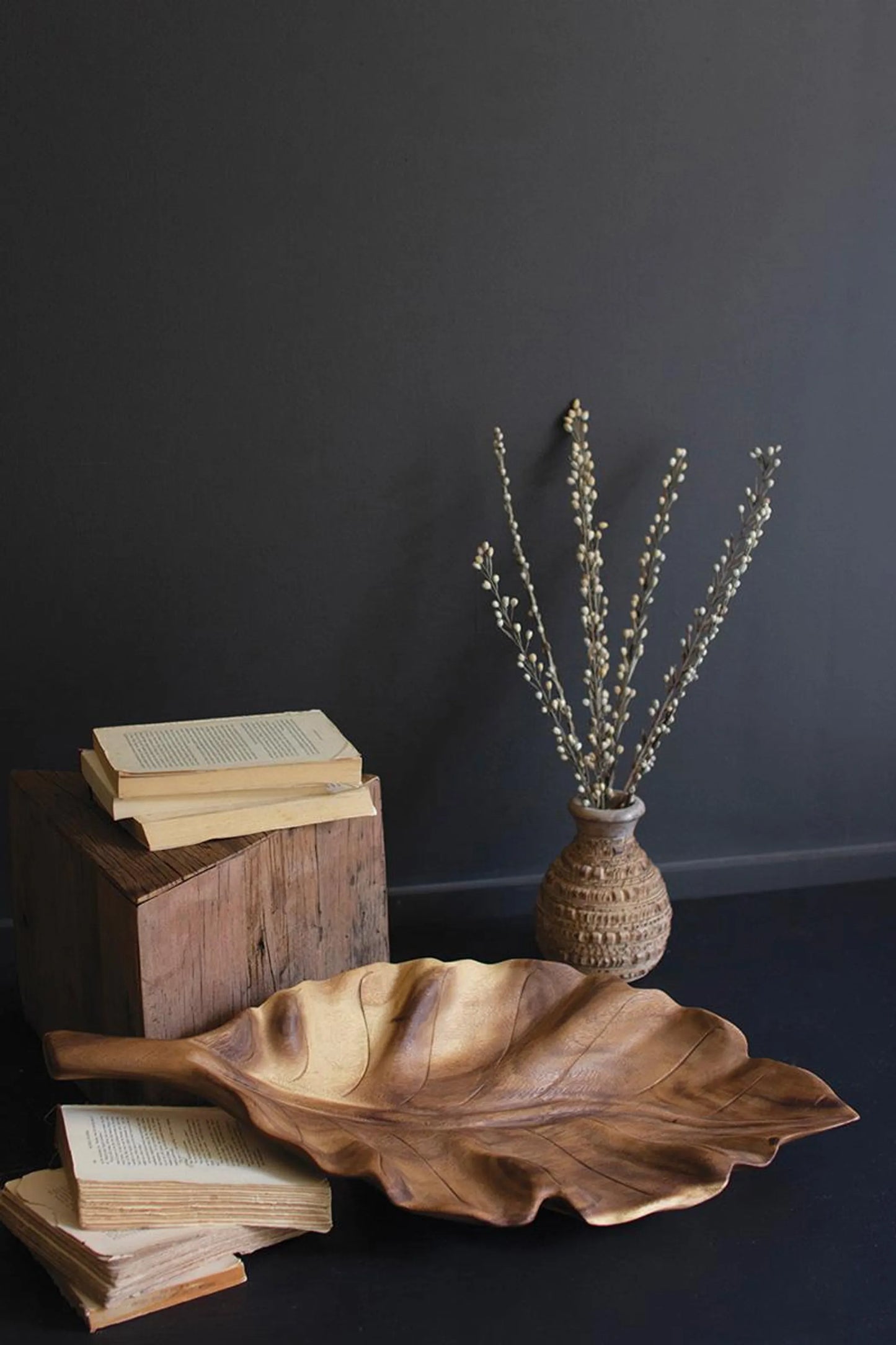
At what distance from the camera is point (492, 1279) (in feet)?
6.01

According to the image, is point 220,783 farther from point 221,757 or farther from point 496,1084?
point 496,1084

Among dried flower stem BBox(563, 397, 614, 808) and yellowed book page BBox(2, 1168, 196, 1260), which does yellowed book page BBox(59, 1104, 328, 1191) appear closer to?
yellowed book page BBox(2, 1168, 196, 1260)

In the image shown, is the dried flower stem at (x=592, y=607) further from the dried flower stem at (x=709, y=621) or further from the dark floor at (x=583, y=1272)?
the dark floor at (x=583, y=1272)

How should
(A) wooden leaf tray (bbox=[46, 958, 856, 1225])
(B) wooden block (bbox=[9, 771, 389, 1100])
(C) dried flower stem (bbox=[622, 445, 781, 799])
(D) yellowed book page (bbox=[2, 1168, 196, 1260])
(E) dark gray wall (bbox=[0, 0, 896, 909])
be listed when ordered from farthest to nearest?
(C) dried flower stem (bbox=[622, 445, 781, 799]), (E) dark gray wall (bbox=[0, 0, 896, 909]), (B) wooden block (bbox=[9, 771, 389, 1100]), (A) wooden leaf tray (bbox=[46, 958, 856, 1225]), (D) yellowed book page (bbox=[2, 1168, 196, 1260])

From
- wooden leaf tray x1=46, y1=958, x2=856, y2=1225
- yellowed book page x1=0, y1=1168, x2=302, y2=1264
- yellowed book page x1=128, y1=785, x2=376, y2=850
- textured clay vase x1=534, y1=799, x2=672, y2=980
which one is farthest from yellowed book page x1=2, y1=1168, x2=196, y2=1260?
textured clay vase x1=534, y1=799, x2=672, y2=980

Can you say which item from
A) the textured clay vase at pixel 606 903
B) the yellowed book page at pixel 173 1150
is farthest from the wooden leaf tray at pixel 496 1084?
the textured clay vase at pixel 606 903

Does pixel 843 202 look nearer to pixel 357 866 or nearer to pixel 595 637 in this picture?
pixel 595 637

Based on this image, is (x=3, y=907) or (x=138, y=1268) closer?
(x=138, y=1268)

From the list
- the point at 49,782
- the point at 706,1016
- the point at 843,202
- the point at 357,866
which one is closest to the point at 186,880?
the point at 357,866

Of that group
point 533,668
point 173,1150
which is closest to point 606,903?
point 533,668

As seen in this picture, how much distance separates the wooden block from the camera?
6.62ft

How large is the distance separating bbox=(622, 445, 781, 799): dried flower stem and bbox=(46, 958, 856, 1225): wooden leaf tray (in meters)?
0.50

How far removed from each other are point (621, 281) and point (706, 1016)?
4.17 feet

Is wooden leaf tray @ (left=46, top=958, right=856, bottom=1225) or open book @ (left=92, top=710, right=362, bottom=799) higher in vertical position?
open book @ (left=92, top=710, right=362, bottom=799)
